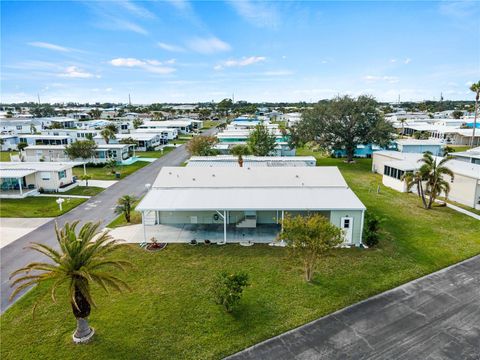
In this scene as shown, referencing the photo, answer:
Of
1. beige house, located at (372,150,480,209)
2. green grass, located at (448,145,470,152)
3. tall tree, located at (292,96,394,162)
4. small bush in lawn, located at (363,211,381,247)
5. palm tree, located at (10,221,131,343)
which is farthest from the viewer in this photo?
green grass, located at (448,145,470,152)

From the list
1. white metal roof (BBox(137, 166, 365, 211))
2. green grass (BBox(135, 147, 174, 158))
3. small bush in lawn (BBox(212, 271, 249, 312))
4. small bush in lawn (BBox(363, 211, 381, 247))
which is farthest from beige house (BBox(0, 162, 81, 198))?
small bush in lawn (BBox(363, 211, 381, 247))

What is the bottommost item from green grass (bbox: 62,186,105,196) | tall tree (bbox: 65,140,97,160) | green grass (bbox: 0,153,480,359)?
green grass (bbox: 0,153,480,359)

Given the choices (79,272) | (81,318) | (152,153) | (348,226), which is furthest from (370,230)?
(152,153)

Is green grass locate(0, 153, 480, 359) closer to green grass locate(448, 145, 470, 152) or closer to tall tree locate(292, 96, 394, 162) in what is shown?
tall tree locate(292, 96, 394, 162)

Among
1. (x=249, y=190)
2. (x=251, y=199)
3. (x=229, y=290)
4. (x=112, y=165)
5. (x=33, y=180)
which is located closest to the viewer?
(x=229, y=290)

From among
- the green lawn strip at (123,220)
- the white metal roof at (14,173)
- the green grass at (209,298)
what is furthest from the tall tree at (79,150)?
the green grass at (209,298)

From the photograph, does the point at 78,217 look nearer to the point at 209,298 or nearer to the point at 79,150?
the point at 209,298

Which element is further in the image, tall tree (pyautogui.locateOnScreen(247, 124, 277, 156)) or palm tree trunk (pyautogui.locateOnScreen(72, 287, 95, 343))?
tall tree (pyautogui.locateOnScreen(247, 124, 277, 156))
